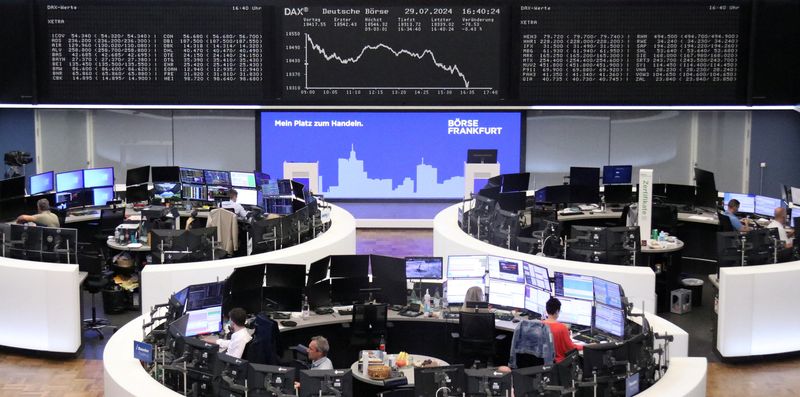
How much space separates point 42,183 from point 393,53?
531 cm

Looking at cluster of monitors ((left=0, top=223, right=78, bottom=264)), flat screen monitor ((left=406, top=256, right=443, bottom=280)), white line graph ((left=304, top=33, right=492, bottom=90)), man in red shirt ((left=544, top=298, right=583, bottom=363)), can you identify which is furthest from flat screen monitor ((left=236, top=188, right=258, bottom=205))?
man in red shirt ((left=544, top=298, right=583, bottom=363))

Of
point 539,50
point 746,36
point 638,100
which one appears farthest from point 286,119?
point 746,36

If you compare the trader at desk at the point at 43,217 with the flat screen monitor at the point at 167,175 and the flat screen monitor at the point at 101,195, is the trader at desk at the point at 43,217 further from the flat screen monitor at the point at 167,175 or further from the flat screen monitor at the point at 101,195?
the flat screen monitor at the point at 167,175

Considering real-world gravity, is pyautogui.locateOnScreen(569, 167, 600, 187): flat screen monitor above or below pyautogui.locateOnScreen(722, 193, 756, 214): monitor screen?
above

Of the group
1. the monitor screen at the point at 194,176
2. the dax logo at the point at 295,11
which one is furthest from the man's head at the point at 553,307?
the dax logo at the point at 295,11

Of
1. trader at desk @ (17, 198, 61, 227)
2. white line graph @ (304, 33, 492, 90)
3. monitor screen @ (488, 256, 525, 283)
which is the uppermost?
white line graph @ (304, 33, 492, 90)

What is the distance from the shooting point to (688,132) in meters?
17.4

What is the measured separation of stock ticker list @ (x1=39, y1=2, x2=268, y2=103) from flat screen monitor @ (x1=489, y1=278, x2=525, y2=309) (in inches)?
258

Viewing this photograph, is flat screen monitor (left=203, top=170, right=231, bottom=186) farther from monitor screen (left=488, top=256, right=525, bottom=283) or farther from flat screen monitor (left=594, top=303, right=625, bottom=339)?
flat screen monitor (left=594, top=303, right=625, bottom=339)

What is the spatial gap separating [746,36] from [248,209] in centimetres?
764

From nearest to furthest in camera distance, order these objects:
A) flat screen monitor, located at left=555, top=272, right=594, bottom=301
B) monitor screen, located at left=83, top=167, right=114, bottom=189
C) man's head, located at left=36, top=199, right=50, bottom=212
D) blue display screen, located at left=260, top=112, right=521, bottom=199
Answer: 1. flat screen monitor, located at left=555, top=272, right=594, bottom=301
2. man's head, located at left=36, top=199, right=50, bottom=212
3. monitor screen, located at left=83, top=167, right=114, bottom=189
4. blue display screen, located at left=260, top=112, right=521, bottom=199

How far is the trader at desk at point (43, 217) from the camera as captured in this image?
13.3 meters

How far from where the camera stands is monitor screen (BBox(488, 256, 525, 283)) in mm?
10602

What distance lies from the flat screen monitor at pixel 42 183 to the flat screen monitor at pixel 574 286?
7.84 m
